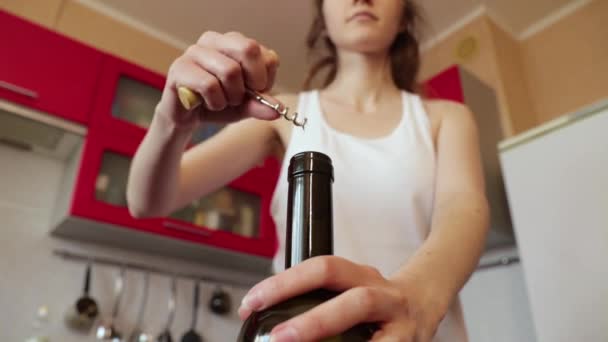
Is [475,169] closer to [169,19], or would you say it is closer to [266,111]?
[266,111]

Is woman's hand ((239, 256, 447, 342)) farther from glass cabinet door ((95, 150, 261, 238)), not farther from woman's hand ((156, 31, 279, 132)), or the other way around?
glass cabinet door ((95, 150, 261, 238))

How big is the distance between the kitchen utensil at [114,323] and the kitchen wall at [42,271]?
0.02 metres

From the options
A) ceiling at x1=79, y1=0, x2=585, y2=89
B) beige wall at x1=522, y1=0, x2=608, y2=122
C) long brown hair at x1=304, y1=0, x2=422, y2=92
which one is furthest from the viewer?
ceiling at x1=79, y1=0, x2=585, y2=89

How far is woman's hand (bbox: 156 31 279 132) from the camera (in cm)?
40

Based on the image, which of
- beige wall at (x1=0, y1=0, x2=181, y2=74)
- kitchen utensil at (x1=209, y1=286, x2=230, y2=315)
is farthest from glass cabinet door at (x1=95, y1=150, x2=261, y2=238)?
beige wall at (x1=0, y1=0, x2=181, y2=74)

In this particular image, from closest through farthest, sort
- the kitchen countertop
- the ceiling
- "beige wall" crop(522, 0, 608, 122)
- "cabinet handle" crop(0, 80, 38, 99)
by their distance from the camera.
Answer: the kitchen countertop < "cabinet handle" crop(0, 80, 38, 99) < "beige wall" crop(522, 0, 608, 122) < the ceiling

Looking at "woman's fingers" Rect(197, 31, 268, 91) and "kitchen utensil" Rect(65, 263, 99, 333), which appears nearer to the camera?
"woman's fingers" Rect(197, 31, 268, 91)

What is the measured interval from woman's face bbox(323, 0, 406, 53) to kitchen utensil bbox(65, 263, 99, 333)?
1241 millimetres

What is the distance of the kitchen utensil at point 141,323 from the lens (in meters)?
1.64

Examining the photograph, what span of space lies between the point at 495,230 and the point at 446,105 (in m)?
0.79

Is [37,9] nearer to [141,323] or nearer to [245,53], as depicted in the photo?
[141,323]

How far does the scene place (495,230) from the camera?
4.72 ft

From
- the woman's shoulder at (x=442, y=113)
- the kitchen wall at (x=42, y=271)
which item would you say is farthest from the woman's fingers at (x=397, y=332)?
the kitchen wall at (x=42, y=271)

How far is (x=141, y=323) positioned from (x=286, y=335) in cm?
161
